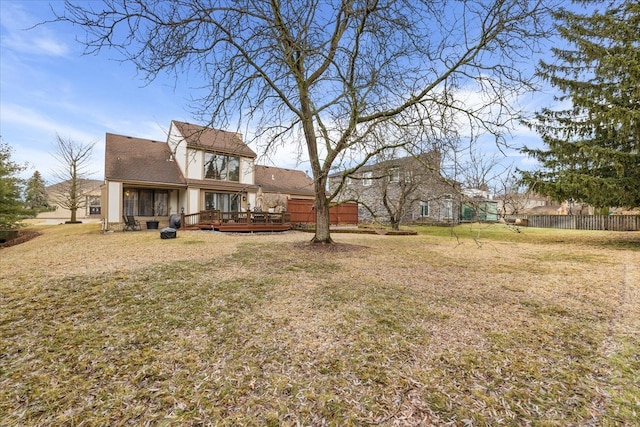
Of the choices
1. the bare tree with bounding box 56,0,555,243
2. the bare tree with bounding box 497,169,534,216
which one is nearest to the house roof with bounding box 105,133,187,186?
the bare tree with bounding box 56,0,555,243

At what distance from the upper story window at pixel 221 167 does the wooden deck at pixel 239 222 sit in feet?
11.0

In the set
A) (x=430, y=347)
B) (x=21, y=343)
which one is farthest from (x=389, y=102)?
(x=21, y=343)

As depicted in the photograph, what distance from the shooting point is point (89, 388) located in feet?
7.66

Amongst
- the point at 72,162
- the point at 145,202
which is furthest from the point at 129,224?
the point at 72,162

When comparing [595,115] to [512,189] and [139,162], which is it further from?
[139,162]

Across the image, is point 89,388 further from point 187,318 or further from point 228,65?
point 228,65

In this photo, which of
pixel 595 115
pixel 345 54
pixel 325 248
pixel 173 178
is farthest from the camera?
pixel 173 178

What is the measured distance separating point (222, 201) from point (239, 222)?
176 inches

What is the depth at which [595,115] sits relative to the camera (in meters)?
10.5

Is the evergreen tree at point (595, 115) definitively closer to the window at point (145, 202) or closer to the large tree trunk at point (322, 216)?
the large tree trunk at point (322, 216)

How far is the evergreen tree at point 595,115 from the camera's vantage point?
10.2 metres

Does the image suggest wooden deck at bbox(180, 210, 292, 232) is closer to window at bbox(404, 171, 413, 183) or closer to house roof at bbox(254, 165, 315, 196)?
window at bbox(404, 171, 413, 183)

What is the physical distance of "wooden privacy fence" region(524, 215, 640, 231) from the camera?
62.1 feet

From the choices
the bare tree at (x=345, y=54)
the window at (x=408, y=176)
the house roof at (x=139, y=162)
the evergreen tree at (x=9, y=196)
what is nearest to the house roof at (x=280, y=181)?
the house roof at (x=139, y=162)
